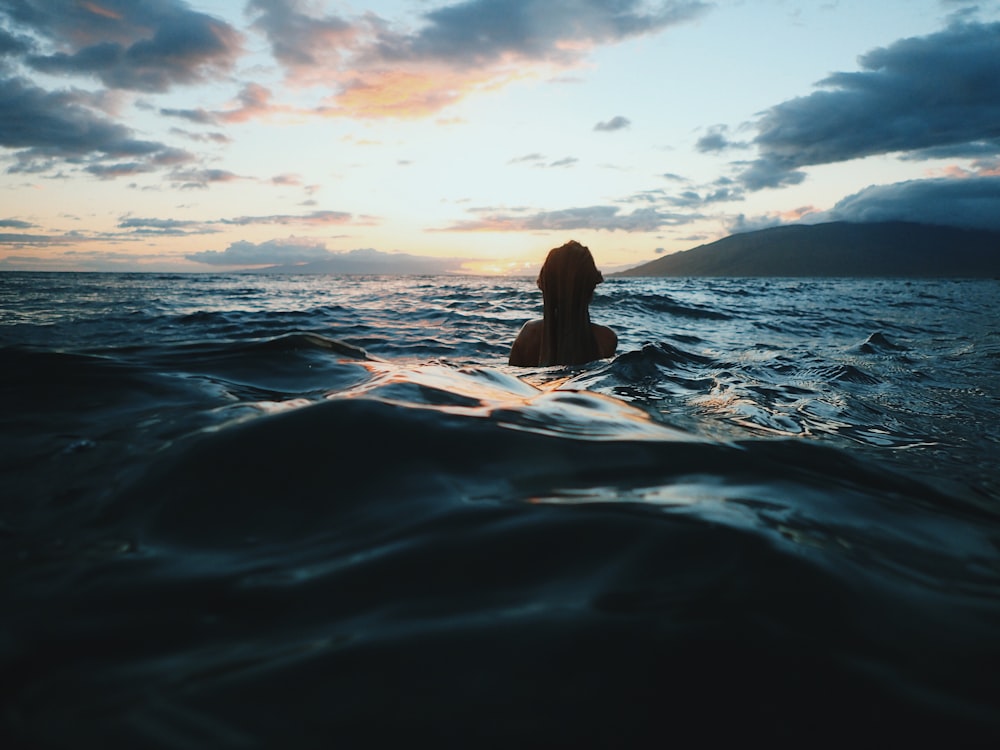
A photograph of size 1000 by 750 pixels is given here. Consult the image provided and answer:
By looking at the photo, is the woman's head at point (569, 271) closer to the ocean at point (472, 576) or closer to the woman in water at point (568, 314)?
the woman in water at point (568, 314)

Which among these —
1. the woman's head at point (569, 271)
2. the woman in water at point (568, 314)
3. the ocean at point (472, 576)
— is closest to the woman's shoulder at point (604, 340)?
the woman in water at point (568, 314)

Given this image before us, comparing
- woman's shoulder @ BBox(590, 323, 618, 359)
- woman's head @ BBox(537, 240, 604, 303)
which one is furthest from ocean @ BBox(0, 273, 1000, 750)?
woman's shoulder @ BBox(590, 323, 618, 359)

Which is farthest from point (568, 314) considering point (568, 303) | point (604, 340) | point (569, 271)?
point (604, 340)

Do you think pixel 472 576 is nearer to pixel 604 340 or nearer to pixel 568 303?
pixel 568 303

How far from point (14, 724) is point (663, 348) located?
614cm

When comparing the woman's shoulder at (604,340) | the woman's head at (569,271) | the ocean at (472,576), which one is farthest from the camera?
the woman's shoulder at (604,340)

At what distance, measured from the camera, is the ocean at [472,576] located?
74cm

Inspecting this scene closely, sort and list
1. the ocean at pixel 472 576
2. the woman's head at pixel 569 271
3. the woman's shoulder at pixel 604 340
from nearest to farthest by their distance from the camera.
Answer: the ocean at pixel 472 576 → the woman's head at pixel 569 271 → the woman's shoulder at pixel 604 340

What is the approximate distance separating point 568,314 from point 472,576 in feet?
13.8

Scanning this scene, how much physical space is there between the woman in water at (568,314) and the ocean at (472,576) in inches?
95.8

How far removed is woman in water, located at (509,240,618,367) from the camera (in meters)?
4.94

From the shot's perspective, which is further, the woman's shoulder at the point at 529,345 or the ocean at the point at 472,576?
the woman's shoulder at the point at 529,345

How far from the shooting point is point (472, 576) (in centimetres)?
109

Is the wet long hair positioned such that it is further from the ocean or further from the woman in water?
the ocean
